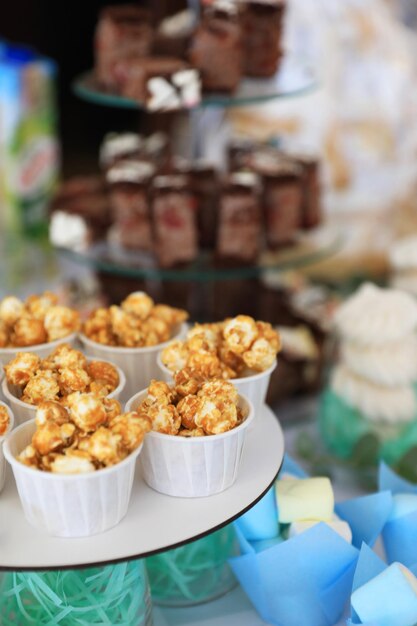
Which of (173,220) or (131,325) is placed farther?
(173,220)

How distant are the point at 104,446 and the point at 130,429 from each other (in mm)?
39

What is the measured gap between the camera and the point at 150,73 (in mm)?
1620

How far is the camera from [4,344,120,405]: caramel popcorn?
41.6 inches

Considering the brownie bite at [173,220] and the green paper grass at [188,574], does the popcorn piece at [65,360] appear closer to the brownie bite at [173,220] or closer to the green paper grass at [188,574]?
the green paper grass at [188,574]

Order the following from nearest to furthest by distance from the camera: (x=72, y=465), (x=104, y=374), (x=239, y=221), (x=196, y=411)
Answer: (x=72, y=465)
(x=196, y=411)
(x=104, y=374)
(x=239, y=221)

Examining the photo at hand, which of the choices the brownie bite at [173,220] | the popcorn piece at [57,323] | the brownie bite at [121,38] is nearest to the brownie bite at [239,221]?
the brownie bite at [173,220]

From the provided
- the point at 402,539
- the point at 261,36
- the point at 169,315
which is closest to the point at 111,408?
the point at 169,315

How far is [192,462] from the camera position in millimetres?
1017

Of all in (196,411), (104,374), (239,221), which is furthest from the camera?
(239,221)

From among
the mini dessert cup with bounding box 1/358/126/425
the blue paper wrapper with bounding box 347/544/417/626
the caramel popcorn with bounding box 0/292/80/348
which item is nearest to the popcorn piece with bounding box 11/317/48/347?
the caramel popcorn with bounding box 0/292/80/348

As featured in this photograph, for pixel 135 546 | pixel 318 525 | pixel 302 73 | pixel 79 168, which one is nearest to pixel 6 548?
pixel 135 546

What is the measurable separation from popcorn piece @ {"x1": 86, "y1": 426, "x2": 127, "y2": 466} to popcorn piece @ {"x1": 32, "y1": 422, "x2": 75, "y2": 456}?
33 mm

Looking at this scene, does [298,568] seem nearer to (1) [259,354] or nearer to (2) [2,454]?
(1) [259,354]

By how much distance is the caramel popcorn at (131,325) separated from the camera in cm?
126
